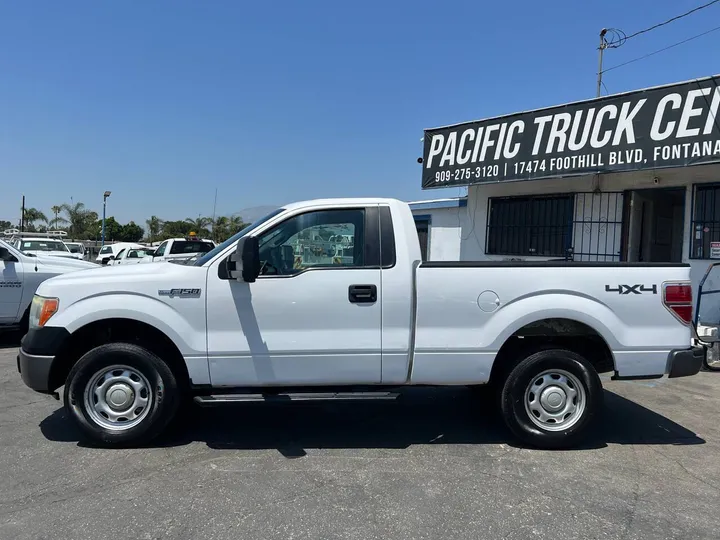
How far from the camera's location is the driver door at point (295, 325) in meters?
4.44

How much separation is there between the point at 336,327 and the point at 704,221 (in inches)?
302

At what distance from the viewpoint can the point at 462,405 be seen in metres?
5.97

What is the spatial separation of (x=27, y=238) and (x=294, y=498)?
69.2 feet

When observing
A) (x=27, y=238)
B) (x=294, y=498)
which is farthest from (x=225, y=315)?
(x=27, y=238)

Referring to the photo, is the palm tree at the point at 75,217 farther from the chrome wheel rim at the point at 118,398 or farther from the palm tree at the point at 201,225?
the chrome wheel rim at the point at 118,398

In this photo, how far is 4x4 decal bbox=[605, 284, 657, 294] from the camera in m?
4.58

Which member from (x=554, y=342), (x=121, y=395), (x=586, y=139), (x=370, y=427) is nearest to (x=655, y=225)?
(x=586, y=139)

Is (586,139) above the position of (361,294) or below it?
above

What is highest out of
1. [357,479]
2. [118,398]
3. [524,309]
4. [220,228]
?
[220,228]

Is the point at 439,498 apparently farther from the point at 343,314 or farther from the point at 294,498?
the point at 343,314

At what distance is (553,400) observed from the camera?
4.63m

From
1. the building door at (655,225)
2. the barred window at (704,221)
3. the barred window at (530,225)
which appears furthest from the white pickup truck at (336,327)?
the barred window at (530,225)

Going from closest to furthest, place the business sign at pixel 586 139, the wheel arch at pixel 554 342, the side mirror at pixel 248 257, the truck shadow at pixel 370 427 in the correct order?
the side mirror at pixel 248 257
the wheel arch at pixel 554 342
the truck shadow at pixel 370 427
the business sign at pixel 586 139

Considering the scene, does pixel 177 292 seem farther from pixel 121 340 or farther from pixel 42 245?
pixel 42 245
